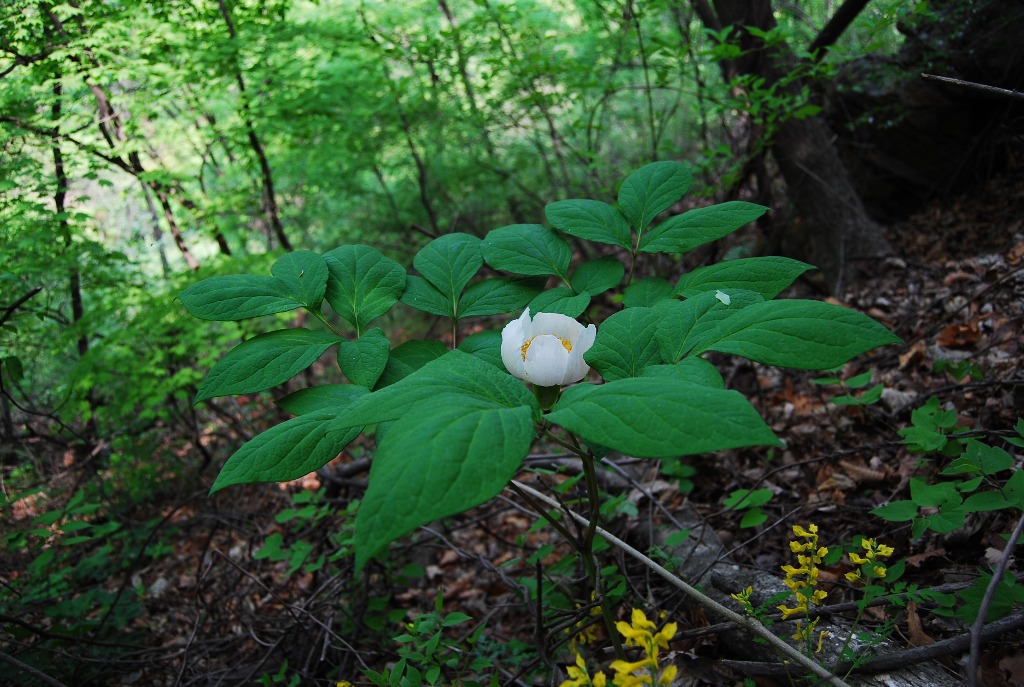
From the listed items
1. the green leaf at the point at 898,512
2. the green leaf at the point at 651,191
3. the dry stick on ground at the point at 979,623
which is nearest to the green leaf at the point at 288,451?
the green leaf at the point at 651,191

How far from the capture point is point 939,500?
46.2 inches

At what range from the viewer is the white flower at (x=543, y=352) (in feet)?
2.81

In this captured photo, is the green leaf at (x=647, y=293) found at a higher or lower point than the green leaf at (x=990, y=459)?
→ higher

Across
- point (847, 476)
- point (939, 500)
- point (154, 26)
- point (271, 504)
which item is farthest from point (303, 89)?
point (939, 500)

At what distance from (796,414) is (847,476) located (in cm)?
61

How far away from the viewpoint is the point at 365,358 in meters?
1.01

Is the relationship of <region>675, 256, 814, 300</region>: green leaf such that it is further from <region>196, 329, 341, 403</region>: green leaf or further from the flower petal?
<region>196, 329, 341, 403</region>: green leaf

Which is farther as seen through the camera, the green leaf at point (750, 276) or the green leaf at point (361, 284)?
the green leaf at point (361, 284)

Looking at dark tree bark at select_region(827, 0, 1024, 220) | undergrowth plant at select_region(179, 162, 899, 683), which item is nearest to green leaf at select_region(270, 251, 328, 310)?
undergrowth plant at select_region(179, 162, 899, 683)

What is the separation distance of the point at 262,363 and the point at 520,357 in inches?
17.6

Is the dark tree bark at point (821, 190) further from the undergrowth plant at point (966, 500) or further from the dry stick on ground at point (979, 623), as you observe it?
the dry stick on ground at point (979, 623)

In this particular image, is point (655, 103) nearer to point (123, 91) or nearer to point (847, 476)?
point (123, 91)

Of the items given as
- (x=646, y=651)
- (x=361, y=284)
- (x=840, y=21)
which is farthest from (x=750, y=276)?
(x=840, y=21)

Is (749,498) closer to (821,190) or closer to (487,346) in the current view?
(487,346)
